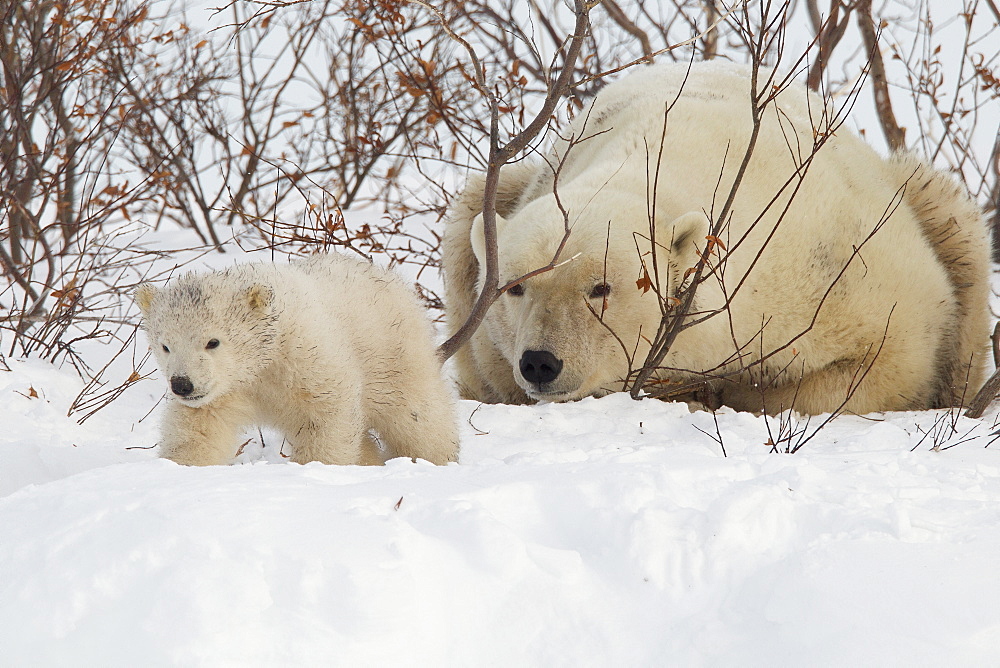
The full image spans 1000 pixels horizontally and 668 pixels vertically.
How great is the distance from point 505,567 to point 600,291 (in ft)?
7.13

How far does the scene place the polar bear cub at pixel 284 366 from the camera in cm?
320

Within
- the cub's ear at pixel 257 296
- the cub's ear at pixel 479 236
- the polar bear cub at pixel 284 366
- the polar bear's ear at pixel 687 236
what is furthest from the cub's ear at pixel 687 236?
the cub's ear at pixel 257 296

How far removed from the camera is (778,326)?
15.5ft

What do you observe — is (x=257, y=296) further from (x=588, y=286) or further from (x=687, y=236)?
(x=687, y=236)

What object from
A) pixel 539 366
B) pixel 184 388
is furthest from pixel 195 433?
pixel 539 366

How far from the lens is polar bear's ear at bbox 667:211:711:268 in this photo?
166 inches

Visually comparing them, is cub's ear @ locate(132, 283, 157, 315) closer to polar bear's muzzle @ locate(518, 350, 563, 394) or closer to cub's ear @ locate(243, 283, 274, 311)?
cub's ear @ locate(243, 283, 274, 311)

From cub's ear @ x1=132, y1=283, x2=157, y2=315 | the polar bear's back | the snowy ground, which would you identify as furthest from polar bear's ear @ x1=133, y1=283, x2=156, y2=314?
the snowy ground

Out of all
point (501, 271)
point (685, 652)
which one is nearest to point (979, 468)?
point (685, 652)

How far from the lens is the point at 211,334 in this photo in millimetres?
3184

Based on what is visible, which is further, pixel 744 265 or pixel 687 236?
pixel 744 265

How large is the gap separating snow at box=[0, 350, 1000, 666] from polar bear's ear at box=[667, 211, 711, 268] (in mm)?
1515

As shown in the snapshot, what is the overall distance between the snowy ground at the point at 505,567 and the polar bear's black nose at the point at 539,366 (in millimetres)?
1187

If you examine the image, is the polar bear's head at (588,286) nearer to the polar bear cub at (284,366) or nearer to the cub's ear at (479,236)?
the cub's ear at (479,236)
